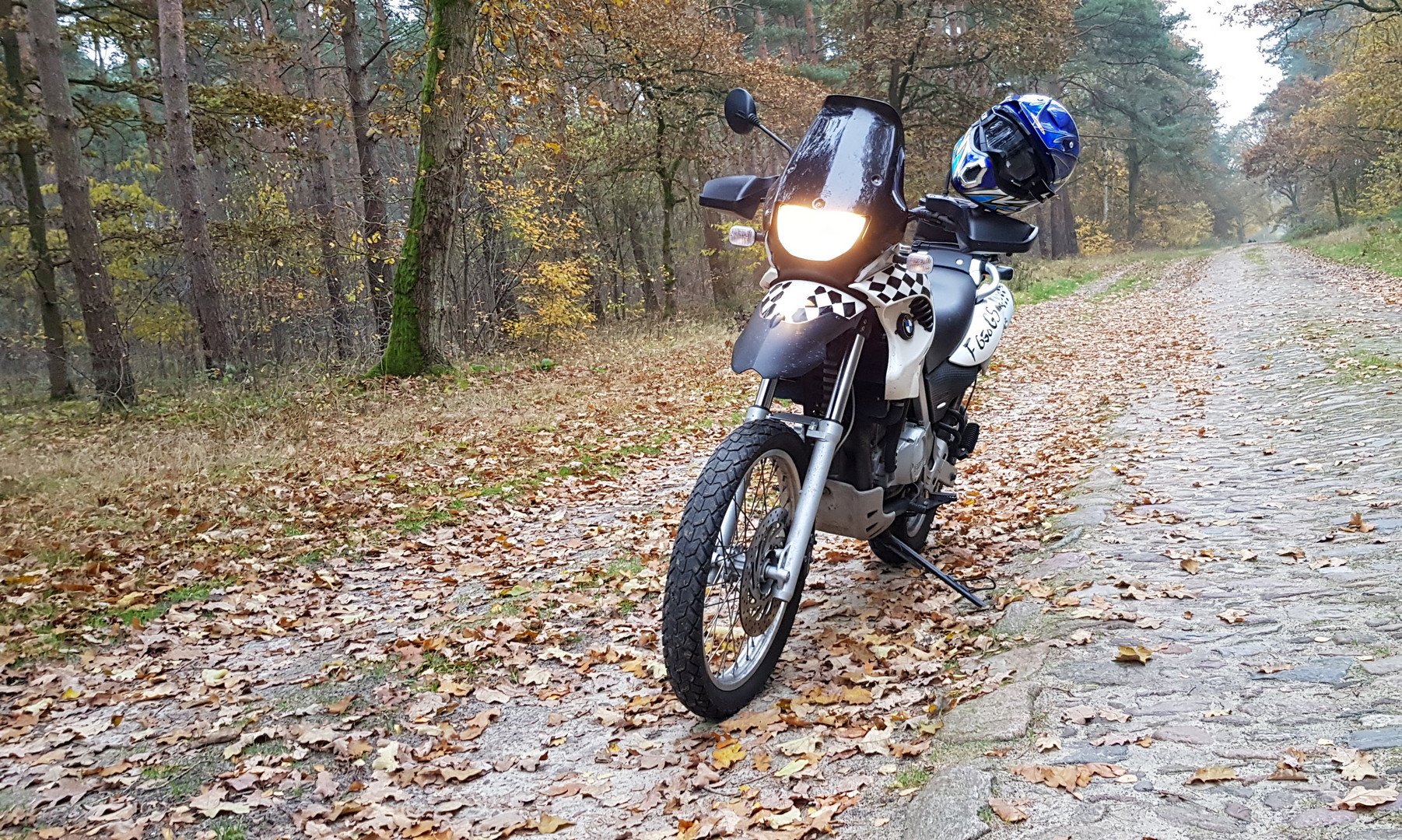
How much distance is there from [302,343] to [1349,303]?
16733 millimetres

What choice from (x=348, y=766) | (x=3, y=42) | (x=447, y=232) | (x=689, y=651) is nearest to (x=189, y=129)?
(x=447, y=232)

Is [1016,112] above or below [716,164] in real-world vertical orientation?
below

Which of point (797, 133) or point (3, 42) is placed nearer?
point (3, 42)

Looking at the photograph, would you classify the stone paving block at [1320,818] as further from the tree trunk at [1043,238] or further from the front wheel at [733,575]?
the tree trunk at [1043,238]

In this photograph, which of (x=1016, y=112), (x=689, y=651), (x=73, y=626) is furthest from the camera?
(x=73, y=626)

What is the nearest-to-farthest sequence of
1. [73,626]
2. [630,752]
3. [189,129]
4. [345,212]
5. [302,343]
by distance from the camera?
[630,752] < [73,626] < [189,129] < [302,343] < [345,212]

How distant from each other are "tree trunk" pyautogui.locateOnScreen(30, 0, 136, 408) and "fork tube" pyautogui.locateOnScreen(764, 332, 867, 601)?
11483 millimetres

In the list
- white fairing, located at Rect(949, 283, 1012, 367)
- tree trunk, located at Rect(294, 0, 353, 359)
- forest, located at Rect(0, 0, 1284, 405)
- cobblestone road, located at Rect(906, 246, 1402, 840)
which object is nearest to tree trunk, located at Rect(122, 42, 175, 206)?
forest, located at Rect(0, 0, 1284, 405)

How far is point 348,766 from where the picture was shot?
3.18 meters

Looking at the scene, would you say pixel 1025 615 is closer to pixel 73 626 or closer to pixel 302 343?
pixel 73 626

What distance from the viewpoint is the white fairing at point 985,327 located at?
4098 millimetres

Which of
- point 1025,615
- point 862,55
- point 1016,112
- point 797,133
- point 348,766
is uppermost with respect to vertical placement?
point 862,55

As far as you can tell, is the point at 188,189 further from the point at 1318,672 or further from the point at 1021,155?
the point at 1318,672

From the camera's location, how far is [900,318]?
340 cm
